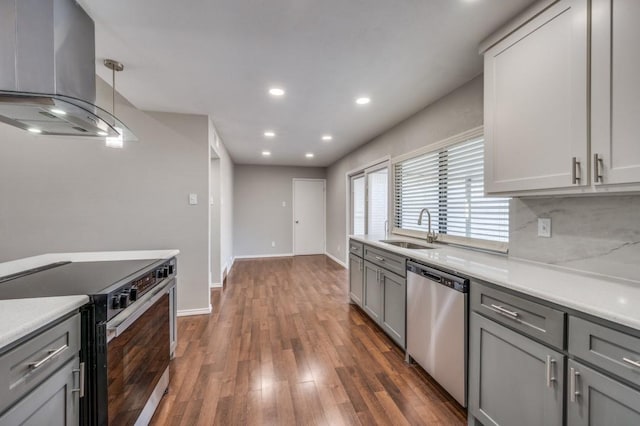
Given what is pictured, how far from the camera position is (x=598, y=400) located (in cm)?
97

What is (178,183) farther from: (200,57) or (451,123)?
(451,123)

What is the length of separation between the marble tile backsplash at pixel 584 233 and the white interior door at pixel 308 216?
18.2 feet

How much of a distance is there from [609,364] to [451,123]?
2.17m

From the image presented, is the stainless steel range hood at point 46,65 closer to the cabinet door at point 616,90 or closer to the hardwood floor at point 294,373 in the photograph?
the hardwood floor at point 294,373

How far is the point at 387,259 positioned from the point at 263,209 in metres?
4.85

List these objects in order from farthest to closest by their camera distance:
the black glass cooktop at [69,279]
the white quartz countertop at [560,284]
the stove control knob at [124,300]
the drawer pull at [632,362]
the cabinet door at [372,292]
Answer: the cabinet door at [372,292], the stove control knob at [124,300], the black glass cooktop at [69,279], the white quartz countertop at [560,284], the drawer pull at [632,362]

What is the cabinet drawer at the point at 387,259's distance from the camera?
2.31 m

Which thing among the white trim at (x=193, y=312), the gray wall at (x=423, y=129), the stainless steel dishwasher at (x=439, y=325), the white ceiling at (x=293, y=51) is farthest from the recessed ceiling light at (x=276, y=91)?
the white trim at (x=193, y=312)

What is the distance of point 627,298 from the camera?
1070mm

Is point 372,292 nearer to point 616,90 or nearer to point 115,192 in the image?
point 616,90

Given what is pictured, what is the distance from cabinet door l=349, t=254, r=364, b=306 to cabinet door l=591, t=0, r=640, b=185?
2.28 meters

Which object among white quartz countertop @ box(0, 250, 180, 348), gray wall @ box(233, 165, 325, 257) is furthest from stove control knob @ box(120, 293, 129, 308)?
gray wall @ box(233, 165, 325, 257)

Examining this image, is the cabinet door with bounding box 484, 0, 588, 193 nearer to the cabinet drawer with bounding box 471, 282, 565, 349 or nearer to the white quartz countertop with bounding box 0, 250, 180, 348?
the cabinet drawer with bounding box 471, 282, 565, 349

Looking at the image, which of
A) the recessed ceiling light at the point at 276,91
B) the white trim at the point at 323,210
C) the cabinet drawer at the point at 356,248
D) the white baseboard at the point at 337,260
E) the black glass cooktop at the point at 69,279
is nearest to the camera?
the black glass cooktop at the point at 69,279
